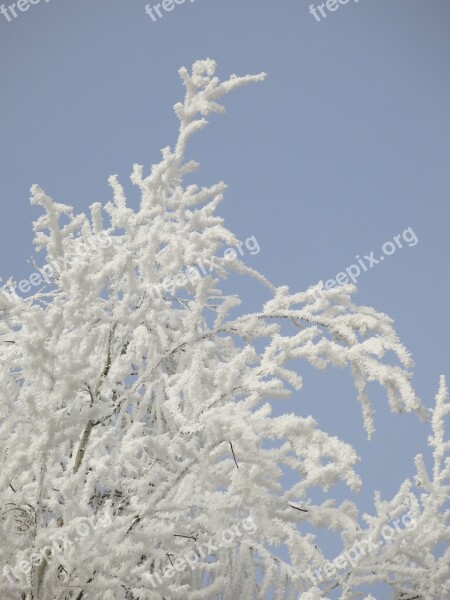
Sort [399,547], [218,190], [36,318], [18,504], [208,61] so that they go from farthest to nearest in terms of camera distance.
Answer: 1. [399,547]
2. [218,190]
3. [208,61]
4. [18,504]
5. [36,318]

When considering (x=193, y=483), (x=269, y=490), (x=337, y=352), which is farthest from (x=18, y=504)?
(x=337, y=352)

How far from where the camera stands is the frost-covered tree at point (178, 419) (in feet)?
7.79

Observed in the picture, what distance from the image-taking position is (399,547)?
12.7 feet

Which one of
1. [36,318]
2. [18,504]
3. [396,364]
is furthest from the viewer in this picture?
[18,504]

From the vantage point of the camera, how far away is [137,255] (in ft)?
10.5

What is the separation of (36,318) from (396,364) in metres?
1.48

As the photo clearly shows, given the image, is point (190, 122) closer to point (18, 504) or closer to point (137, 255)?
point (137, 255)

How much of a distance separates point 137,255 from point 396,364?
1.49 metres

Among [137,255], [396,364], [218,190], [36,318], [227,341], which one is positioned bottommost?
[396,364]

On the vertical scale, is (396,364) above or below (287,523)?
above

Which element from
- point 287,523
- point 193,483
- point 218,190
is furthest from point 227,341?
point 287,523

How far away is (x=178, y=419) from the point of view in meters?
2.49

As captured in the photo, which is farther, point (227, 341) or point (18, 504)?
point (227, 341)

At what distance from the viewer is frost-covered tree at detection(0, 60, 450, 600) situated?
7.79ft
